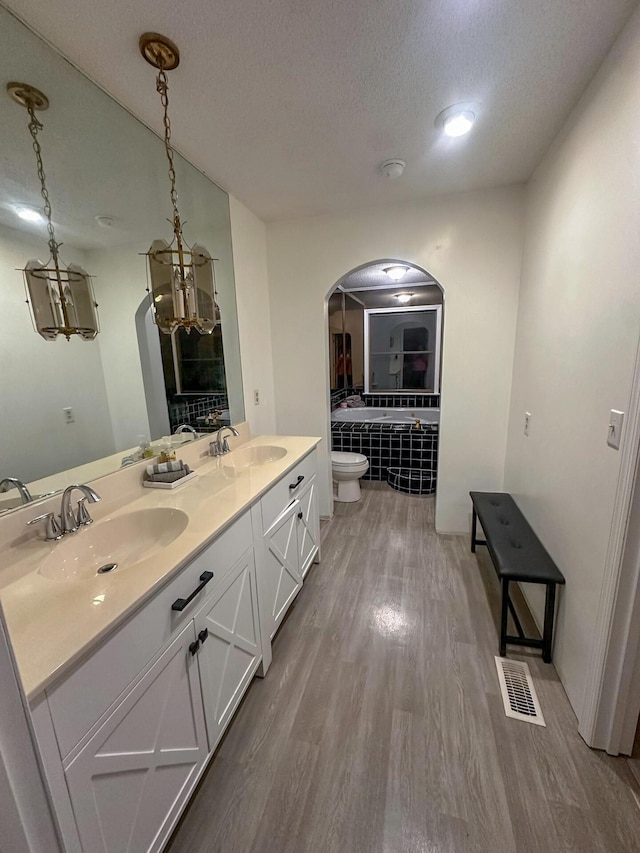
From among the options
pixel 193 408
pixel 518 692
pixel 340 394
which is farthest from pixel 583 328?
pixel 340 394

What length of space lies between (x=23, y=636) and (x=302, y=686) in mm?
1239

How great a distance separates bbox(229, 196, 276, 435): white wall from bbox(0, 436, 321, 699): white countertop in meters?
1.31

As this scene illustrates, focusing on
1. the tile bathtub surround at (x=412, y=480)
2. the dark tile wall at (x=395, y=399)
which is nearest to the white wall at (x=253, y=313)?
the tile bathtub surround at (x=412, y=480)

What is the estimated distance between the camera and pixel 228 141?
1.73 metres

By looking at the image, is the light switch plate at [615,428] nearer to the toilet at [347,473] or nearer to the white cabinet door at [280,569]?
the white cabinet door at [280,569]

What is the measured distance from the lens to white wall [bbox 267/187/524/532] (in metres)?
2.35

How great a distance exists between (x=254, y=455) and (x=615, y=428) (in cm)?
181

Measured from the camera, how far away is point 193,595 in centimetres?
105

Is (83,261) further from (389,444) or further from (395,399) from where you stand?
(395,399)

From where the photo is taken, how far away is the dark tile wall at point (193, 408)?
6.14 feet

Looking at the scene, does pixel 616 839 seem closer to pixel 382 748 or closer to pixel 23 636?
pixel 382 748

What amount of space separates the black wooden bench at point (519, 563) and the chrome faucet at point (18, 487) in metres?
1.90

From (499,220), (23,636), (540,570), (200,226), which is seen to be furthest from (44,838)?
(499,220)

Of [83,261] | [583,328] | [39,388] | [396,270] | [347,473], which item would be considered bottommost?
[347,473]
